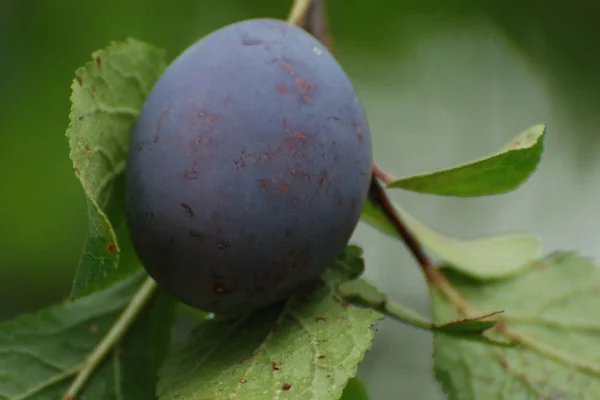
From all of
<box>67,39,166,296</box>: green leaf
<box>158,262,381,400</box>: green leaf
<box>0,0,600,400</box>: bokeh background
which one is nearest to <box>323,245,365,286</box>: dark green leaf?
<box>158,262,381,400</box>: green leaf

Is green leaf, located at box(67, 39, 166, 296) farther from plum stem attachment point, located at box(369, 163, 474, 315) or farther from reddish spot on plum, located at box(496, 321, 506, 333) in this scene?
reddish spot on plum, located at box(496, 321, 506, 333)

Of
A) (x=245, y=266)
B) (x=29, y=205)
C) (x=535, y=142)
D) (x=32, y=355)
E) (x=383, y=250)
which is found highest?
(x=535, y=142)

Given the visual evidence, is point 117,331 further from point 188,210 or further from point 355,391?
point 355,391

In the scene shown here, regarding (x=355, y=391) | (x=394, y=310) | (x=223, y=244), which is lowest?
(x=355, y=391)

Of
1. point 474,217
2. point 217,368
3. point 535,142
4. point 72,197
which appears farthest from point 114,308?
point 474,217

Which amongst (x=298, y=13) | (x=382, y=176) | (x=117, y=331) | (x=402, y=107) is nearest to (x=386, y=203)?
(x=382, y=176)

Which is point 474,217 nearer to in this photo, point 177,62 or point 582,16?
point 582,16
